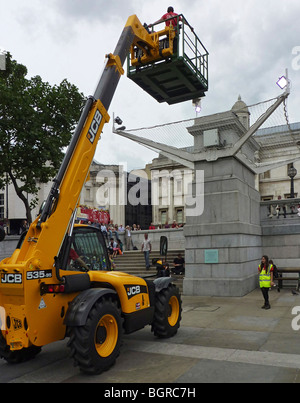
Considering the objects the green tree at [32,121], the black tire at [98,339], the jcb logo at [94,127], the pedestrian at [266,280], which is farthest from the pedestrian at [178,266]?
the jcb logo at [94,127]

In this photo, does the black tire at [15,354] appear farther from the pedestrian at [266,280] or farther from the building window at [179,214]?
the building window at [179,214]

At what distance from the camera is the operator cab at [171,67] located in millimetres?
9148

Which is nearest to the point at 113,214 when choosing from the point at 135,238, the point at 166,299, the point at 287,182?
the point at 287,182

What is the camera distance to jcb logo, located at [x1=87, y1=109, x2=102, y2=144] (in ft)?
21.1

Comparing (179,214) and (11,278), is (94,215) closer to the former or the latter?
(11,278)

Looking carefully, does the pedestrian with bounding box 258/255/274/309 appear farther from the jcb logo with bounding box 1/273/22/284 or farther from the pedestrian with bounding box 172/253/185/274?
the jcb logo with bounding box 1/273/22/284

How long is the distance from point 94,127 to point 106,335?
3.56 metres

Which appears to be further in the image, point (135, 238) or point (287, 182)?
point (287, 182)

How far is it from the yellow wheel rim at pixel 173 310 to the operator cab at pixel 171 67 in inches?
233

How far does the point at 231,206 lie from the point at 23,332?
31.9 ft

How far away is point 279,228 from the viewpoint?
15555 millimetres
